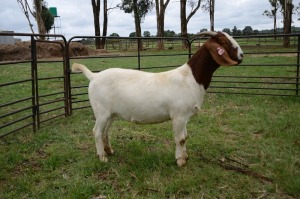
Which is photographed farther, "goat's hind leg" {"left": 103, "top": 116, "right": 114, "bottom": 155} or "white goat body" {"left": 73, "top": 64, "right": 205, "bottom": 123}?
"goat's hind leg" {"left": 103, "top": 116, "right": 114, "bottom": 155}

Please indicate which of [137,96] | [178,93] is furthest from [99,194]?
[178,93]

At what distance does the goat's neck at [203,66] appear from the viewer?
3.76 m

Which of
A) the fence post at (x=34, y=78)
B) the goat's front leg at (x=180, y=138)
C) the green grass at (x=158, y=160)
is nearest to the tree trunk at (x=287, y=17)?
the green grass at (x=158, y=160)

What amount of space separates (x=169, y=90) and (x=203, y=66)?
499mm

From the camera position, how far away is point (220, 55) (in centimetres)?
357

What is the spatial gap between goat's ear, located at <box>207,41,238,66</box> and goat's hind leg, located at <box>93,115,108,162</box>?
1537 mm

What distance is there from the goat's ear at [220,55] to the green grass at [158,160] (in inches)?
50.2

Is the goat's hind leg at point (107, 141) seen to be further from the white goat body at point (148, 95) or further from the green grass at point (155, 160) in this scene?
the white goat body at point (148, 95)

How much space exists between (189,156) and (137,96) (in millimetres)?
1146

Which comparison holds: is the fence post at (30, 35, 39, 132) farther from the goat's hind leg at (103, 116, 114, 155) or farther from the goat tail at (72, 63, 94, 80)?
the goat's hind leg at (103, 116, 114, 155)

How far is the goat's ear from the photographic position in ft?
11.6

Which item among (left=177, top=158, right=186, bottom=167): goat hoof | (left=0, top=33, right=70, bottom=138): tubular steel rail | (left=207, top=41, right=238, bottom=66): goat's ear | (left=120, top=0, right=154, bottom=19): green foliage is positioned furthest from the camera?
(left=120, top=0, right=154, bottom=19): green foliage

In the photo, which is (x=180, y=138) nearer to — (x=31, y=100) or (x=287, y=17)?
(x=31, y=100)

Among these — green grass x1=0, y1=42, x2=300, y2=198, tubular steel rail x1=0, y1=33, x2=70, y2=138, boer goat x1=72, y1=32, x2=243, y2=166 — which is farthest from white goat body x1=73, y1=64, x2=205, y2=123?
tubular steel rail x1=0, y1=33, x2=70, y2=138
